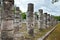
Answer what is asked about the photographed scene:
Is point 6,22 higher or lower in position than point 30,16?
higher

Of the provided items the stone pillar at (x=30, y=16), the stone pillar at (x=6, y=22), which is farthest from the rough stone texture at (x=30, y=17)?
the stone pillar at (x=6, y=22)

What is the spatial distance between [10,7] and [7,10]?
0.21 meters

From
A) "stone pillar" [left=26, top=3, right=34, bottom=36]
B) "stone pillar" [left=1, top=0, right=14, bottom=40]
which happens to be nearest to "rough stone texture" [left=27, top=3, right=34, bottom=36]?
"stone pillar" [left=26, top=3, right=34, bottom=36]

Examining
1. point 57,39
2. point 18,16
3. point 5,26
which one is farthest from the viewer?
point 57,39

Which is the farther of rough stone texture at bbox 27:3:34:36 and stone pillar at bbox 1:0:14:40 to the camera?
rough stone texture at bbox 27:3:34:36

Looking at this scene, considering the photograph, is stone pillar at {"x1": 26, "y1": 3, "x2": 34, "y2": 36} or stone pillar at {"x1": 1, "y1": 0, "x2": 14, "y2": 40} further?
stone pillar at {"x1": 26, "y1": 3, "x2": 34, "y2": 36}

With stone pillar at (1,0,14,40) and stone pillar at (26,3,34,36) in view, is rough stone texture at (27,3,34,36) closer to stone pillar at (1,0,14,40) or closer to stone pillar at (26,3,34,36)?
stone pillar at (26,3,34,36)

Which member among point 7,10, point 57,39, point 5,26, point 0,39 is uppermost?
point 7,10

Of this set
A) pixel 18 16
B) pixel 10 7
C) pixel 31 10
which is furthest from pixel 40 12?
pixel 10 7

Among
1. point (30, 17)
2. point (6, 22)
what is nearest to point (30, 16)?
point (30, 17)

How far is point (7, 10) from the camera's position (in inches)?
324

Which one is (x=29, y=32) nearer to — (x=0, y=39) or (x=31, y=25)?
(x=31, y=25)

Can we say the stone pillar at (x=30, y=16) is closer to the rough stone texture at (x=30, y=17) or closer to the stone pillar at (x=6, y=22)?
the rough stone texture at (x=30, y=17)

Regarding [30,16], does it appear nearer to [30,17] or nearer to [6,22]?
[30,17]
